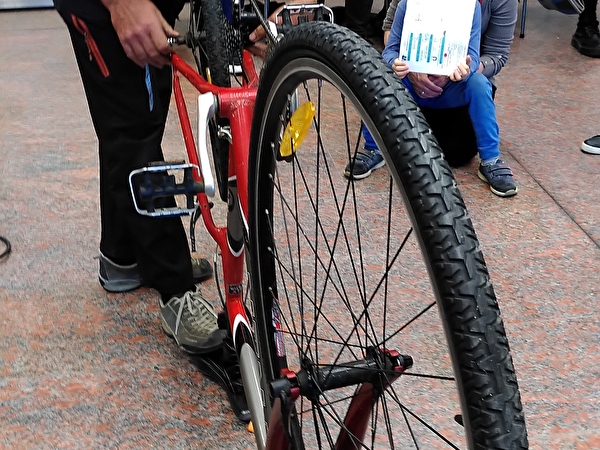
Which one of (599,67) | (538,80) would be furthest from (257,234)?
(599,67)

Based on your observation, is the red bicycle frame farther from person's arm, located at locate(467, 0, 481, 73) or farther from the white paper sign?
person's arm, located at locate(467, 0, 481, 73)

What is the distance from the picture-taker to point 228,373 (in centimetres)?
139

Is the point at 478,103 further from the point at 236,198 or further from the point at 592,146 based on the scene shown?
the point at 236,198

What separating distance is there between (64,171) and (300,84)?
1.70 meters

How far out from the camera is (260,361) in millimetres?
1116

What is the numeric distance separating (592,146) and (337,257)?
43.3 inches

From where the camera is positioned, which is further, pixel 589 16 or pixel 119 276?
pixel 589 16

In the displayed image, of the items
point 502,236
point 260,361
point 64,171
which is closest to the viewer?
point 260,361

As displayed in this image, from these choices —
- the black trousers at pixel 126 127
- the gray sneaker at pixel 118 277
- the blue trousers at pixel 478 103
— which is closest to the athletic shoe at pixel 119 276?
the gray sneaker at pixel 118 277

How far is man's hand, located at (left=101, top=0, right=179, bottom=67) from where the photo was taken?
108 cm

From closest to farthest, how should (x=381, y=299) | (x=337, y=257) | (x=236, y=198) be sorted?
(x=236, y=198)
(x=381, y=299)
(x=337, y=257)

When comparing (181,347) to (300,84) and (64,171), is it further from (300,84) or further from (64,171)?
(64,171)

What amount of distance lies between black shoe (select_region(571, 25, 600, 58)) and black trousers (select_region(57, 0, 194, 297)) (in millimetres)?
2586

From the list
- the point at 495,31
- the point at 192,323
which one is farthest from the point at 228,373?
the point at 495,31
